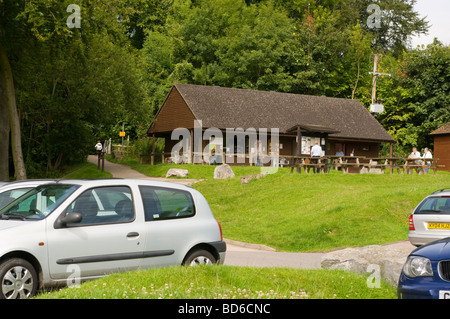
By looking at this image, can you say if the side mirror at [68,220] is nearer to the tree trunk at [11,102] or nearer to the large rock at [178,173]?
the tree trunk at [11,102]

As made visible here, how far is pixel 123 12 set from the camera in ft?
96.1

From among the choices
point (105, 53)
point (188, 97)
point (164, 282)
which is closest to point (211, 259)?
point (164, 282)

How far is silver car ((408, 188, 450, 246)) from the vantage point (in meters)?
15.1

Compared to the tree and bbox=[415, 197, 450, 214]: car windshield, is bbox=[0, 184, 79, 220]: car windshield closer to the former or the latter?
bbox=[415, 197, 450, 214]: car windshield

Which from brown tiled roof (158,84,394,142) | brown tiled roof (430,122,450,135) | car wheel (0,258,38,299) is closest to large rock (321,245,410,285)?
car wheel (0,258,38,299)

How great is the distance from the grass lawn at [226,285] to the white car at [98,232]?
2.10ft

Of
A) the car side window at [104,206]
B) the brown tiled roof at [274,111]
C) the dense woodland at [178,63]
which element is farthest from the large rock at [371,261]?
the brown tiled roof at [274,111]

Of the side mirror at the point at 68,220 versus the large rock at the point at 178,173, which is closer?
the side mirror at the point at 68,220

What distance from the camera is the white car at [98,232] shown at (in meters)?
8.84

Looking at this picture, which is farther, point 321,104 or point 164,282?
→ point 321,104

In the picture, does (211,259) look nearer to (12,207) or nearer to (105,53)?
(12,207)

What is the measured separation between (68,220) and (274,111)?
1866 inches
